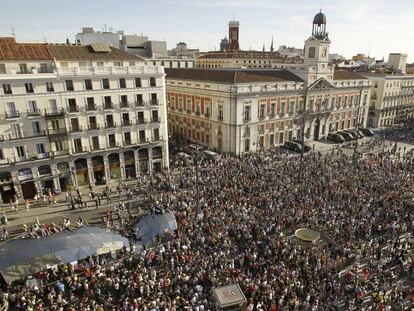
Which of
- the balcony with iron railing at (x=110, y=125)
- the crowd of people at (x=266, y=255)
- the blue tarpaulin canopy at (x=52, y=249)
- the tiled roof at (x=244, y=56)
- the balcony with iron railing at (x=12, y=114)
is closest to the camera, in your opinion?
the crowd of people at (x=266, y=255)

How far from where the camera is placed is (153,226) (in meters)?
25.1

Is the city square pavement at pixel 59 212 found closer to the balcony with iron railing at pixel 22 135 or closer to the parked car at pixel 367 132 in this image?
the balcony with iron railing at pixel 22 135

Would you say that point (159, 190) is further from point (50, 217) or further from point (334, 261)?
point (334, 261)

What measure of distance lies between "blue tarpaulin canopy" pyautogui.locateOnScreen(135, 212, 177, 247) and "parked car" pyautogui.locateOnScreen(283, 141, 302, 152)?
102ft

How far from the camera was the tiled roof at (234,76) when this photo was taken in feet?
159

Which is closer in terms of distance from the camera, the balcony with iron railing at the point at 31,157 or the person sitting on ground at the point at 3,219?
the person sitting on ground at the point at 3,219

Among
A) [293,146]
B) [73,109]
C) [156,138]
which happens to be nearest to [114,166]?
[156,138]

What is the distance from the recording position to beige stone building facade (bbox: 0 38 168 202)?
104ft

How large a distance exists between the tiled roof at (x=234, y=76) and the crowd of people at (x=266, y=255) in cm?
1964

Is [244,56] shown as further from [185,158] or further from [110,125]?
[110,125]

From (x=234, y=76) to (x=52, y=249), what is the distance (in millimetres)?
35575

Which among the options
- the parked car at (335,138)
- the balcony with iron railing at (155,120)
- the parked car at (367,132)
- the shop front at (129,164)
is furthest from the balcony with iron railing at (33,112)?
the parked car at (367,132)

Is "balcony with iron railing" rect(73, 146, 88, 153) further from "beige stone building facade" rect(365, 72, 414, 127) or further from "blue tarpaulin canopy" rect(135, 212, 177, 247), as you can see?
"beige stone building facade" rect(365, 72, 414, 127)

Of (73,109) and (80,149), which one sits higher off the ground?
(73,109)
